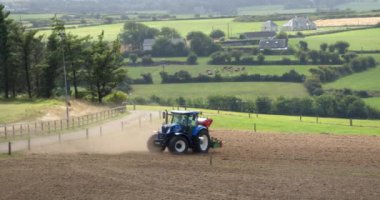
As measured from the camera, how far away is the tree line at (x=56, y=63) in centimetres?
7662

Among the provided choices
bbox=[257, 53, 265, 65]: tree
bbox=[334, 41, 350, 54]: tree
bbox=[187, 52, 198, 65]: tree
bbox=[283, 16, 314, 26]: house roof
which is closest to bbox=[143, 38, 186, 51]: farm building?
bbox=[187, 52, 198, 65]: tree

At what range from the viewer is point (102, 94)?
78.2m

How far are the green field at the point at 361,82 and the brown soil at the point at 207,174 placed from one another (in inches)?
2191

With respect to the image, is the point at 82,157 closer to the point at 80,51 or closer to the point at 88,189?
the point at 88,189

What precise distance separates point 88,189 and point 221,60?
92177 mm

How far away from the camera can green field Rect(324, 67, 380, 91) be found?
97.4 meters

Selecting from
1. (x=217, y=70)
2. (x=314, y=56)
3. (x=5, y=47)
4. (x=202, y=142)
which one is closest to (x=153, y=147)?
(x=202, y=142)

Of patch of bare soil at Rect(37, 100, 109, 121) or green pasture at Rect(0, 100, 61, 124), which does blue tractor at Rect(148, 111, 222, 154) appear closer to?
green pasture at Rect(0, 100, 61, 124)

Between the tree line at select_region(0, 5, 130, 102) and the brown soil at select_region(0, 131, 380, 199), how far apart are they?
120 feet

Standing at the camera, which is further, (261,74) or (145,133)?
(261,74)

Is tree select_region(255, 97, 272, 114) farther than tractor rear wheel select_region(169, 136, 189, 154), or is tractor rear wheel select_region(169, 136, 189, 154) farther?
tree select_region(255, 97, 272, 114)

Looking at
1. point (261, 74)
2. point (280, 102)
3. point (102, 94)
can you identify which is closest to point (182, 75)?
point (261, 74)

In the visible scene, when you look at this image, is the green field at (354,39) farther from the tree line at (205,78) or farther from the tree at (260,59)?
the tree line at (205,78)

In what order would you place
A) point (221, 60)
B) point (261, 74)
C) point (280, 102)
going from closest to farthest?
point (280, 102) < point (261, 74) < point (221, 60)
